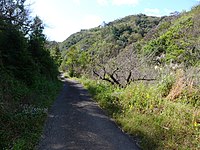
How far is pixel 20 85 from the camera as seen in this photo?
51.8 ft

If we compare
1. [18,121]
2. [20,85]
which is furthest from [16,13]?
[18,121]

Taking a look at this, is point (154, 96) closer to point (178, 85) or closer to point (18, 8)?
point (178, 85)

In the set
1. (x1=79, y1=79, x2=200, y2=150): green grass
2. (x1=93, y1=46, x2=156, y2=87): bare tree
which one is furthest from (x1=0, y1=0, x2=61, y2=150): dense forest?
(x1=93, y1=46, x2=156, y2=87): bare tree

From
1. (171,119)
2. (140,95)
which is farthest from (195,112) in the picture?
(140,95)

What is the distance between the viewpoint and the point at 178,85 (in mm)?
11750

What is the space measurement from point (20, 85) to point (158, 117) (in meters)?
8.61

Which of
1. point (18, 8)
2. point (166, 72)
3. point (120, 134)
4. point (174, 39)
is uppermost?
point (18, 8)

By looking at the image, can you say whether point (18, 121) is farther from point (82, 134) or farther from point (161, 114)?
point (161, 114)

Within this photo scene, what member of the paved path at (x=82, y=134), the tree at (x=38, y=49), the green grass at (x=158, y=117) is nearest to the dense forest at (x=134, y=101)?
the green grass at (x=158, y=117)

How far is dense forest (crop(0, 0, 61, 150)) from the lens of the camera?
341 inches

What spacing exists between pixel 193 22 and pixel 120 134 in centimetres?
3052

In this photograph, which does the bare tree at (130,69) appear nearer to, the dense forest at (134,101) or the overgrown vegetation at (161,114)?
the dense forest at (134,101)

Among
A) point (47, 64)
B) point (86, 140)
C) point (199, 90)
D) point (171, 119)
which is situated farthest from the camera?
point (47, 64)

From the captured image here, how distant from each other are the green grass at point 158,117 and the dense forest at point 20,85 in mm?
3102
